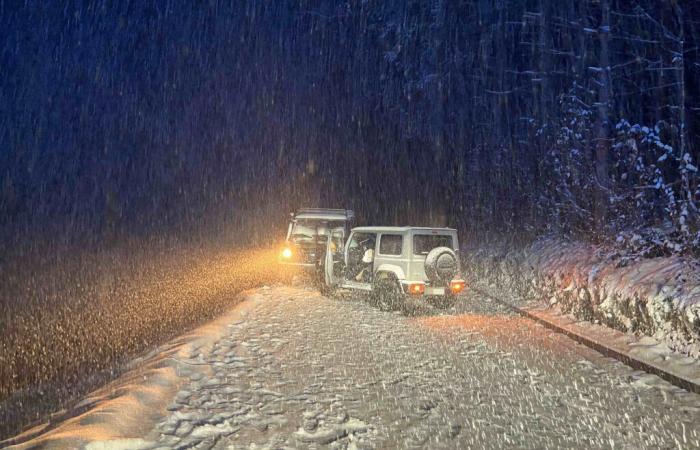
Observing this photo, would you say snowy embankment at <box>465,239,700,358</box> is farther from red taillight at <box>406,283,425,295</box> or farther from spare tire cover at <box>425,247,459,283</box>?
red taillight at <box>406,283,425,295</box>

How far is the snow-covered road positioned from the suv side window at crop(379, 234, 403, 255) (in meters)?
2.94

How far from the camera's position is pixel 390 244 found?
39.7ft

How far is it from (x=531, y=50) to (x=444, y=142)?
32.2ft

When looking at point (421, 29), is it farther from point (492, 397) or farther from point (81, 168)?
point (81, 168)

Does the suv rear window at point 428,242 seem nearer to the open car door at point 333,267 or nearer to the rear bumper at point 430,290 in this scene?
the rear bumper at point 430,290

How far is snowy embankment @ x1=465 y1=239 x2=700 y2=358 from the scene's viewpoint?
716cm

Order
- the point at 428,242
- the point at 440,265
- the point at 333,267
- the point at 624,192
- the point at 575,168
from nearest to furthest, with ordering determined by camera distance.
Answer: the point at 440,265, the point at 624,192, the point at 428,242, the point at 575,168, the point at 333,267

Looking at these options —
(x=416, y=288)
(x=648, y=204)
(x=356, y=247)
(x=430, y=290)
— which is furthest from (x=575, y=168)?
(x=356, y=247)

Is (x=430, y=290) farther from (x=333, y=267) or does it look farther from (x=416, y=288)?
(x=333, y=267)

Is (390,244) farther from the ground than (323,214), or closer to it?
closer to it

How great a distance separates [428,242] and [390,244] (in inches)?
35.4

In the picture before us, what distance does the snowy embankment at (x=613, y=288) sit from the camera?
282 inches

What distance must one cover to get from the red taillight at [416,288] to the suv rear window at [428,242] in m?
0.76

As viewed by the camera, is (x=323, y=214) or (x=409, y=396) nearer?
(x=409, y=396)
